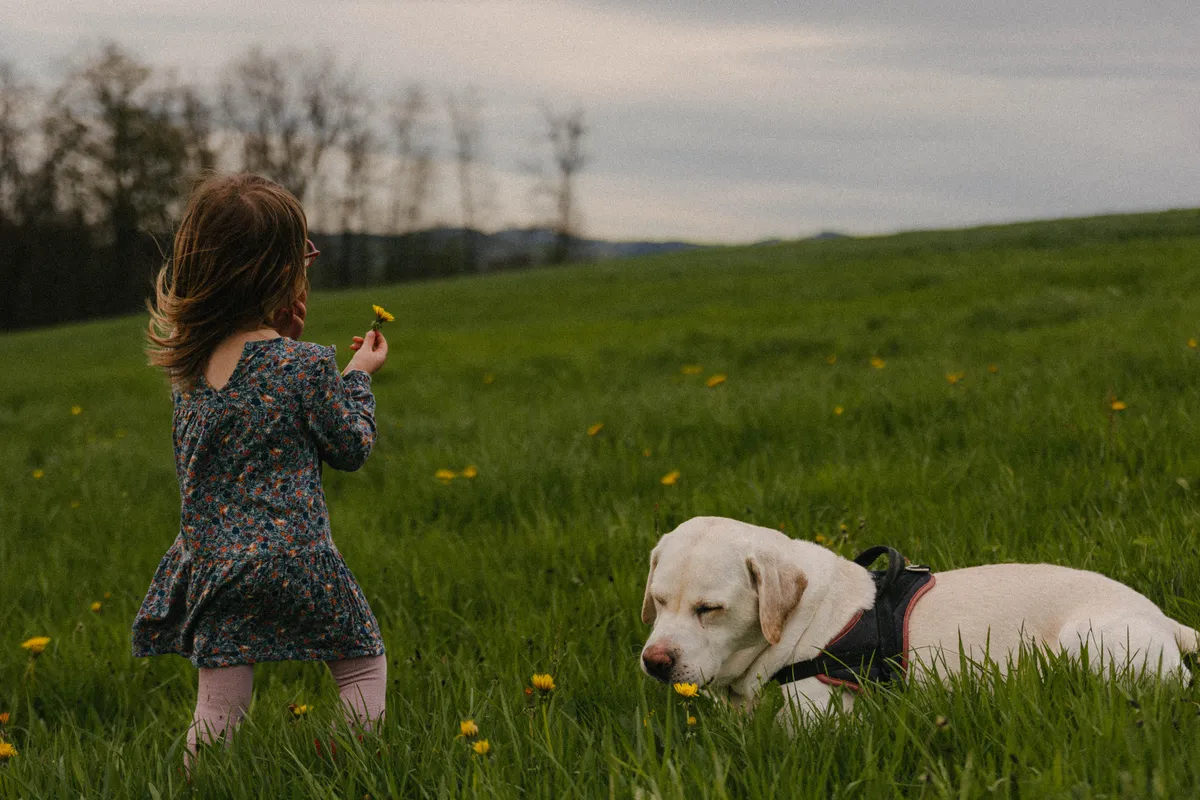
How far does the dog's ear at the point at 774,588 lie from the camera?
2666 millimetres

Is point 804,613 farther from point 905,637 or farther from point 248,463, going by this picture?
point 248,463

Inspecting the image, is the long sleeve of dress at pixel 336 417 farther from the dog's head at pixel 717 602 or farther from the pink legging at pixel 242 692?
the dog's head at pixel 717 602

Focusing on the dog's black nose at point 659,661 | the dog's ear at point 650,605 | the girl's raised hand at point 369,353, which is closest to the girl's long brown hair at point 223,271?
the girl's raised hand at point 369,353

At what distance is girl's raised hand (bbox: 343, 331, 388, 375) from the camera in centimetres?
290

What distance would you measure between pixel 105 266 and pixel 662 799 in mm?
52704

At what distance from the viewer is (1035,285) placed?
13.0 meters

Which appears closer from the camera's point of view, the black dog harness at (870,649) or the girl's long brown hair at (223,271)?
the black dog harness at (870,649)

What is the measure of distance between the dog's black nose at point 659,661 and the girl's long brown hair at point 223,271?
60.1 inches

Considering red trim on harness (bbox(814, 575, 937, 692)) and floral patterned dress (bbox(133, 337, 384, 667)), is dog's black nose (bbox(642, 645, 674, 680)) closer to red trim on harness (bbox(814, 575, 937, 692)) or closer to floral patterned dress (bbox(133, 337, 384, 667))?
red trim on harness (bbox(814, 575, 937, 692))

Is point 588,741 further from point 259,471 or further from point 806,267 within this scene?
point 806,267

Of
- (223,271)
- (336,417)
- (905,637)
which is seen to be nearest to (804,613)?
(905,637)

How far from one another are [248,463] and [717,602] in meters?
1.42

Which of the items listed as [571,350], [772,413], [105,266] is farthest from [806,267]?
[105,266]

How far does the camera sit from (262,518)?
105 inches
